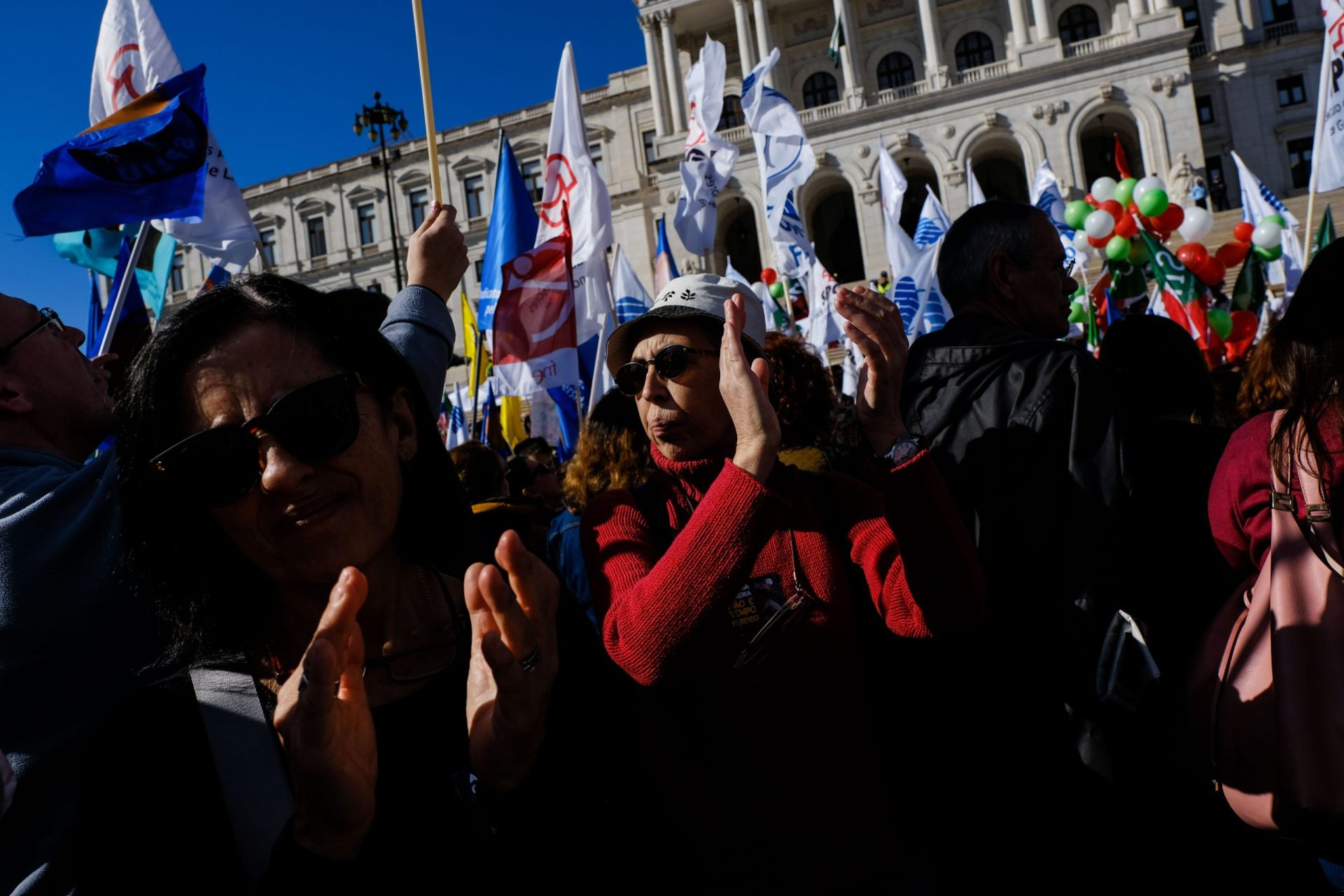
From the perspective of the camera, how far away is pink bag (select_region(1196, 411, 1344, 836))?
5.86ft

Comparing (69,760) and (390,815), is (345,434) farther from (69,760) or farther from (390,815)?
(69,760)

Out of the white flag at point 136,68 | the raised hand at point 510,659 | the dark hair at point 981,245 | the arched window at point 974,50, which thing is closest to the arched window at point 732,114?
the arched window at point 974,50

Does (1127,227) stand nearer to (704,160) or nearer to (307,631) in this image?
(704,160)

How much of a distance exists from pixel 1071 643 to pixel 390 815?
1693 millimetres

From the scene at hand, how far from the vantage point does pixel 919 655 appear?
2.05m

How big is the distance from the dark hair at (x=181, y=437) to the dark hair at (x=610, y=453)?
1.49 metres

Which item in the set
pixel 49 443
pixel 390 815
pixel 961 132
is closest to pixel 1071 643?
pixel 390 815

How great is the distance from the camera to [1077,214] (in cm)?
1205

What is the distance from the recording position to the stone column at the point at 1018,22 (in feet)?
109

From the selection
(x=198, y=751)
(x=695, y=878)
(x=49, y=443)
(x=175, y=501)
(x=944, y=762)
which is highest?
(x=49, y=443)

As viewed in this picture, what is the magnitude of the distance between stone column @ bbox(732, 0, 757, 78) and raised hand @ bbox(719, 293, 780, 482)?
37.2 metres

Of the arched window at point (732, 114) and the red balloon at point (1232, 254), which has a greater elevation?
the arched window at point (732, 114)

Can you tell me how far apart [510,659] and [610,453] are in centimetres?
190

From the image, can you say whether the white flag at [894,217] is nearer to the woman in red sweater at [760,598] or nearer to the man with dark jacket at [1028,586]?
the man with dark jacket at [1028,586]
